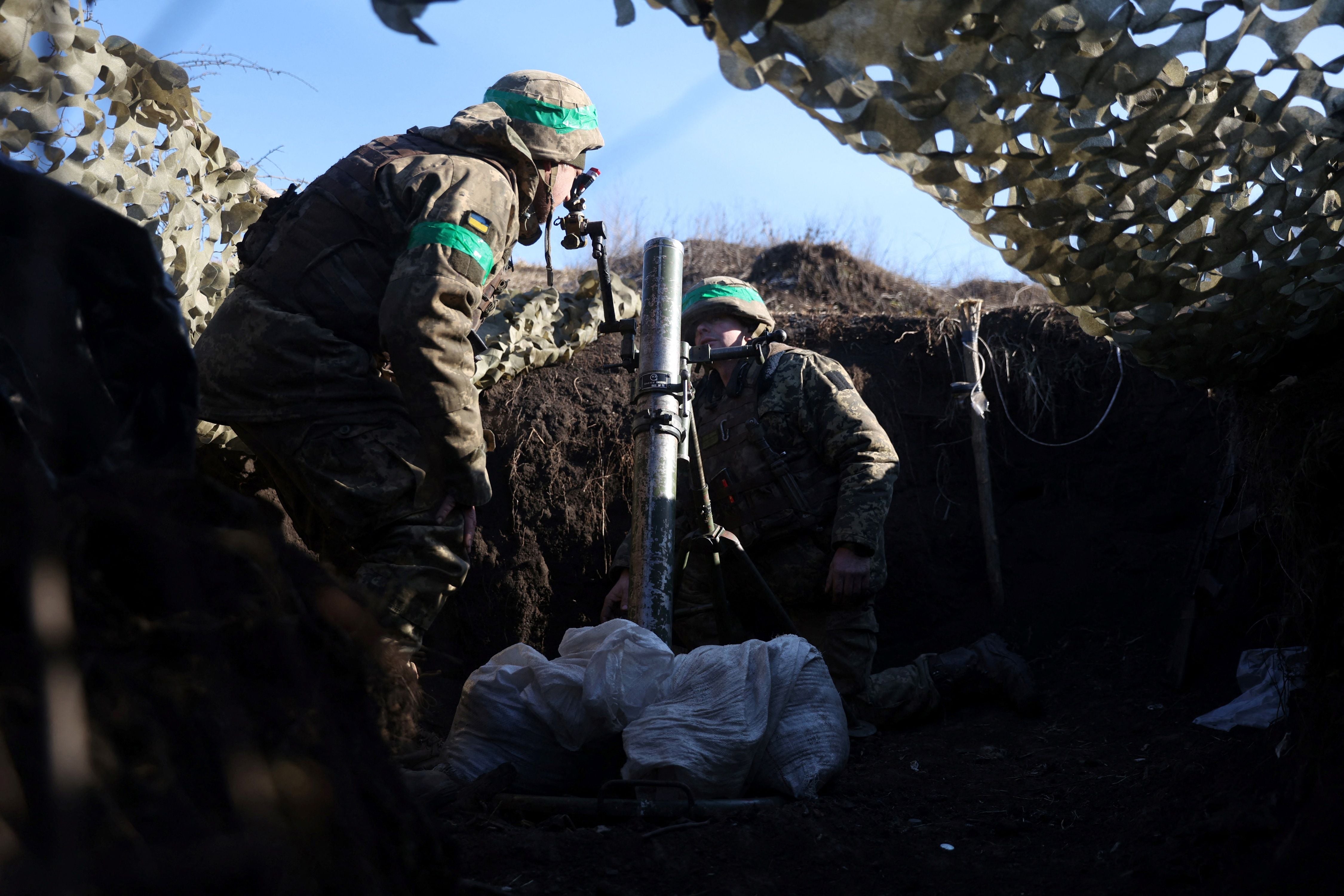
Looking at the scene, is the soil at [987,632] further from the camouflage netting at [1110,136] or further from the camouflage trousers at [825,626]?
the camouflage netting at [1110,136]

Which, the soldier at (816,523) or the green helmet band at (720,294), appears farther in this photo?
the green helmet band at (720,294)

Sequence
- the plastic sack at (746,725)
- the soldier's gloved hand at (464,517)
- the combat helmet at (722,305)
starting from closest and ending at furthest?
the plastic sack at (746,725) → the soldier's gloved hand at (464,517) → the combat helmet at (722,305)

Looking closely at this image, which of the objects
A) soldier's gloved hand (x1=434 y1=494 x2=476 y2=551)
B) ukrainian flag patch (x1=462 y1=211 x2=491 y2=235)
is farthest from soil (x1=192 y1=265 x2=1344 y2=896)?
ukrainian flag patch (x1=462 y1=211 x2=491 y2=235)

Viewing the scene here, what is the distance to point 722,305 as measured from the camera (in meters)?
4.54

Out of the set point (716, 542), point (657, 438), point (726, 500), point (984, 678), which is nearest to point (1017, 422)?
point (984, 678)

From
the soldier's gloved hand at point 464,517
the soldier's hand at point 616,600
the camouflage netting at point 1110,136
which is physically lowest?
the soldier's hand at point 616,600

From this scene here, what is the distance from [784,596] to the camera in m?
4.21

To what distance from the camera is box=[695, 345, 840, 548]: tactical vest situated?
4203mm

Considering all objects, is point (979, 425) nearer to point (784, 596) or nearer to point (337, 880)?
point (784, 596)

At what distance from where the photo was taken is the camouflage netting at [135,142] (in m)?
2.44

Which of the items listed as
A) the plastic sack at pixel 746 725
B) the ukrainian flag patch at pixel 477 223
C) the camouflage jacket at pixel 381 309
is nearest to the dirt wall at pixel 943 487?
the camouflage jacket at pixel 381 309

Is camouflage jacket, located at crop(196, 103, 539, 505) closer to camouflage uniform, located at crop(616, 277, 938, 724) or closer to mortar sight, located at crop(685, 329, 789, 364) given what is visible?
mortar sight, located at crop(685, 329, 789, 364)

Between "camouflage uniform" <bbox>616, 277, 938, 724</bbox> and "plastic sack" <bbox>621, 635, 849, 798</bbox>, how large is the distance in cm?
114

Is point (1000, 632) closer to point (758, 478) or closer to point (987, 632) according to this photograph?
point (987, 632)
